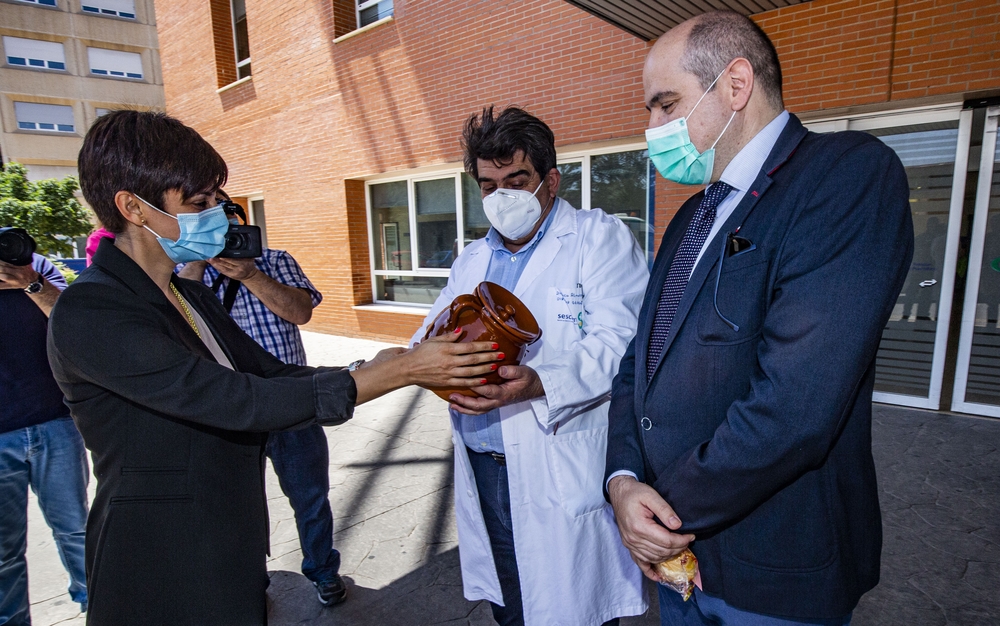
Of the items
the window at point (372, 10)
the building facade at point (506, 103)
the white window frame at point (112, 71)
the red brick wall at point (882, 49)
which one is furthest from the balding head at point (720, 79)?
the white window frame at point (112, 71)

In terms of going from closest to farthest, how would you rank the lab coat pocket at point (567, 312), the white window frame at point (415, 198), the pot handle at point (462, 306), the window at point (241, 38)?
the pot handle at point (462, 306)
the lab coat pocket at point (567, 312)
the white window frame at point (415, 198)
the window at point (241, 38)

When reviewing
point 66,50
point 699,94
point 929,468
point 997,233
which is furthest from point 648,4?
point 66,50

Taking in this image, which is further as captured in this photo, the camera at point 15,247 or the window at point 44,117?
the window at point 44,117

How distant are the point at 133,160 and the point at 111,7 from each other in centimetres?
3590

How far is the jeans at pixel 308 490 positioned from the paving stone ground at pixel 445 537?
0.23 metres

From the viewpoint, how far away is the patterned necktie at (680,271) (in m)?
1.33

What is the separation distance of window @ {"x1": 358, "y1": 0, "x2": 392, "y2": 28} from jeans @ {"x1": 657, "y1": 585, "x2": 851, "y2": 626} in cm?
838

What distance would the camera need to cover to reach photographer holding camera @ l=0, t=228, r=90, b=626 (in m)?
2.27

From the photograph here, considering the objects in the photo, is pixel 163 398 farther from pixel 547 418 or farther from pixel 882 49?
pixel 882 49

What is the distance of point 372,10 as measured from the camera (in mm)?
8195

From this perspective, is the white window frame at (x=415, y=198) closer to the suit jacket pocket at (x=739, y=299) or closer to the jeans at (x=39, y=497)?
the jeans at (x=39, y=497)

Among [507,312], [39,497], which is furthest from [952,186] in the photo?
[39,497]

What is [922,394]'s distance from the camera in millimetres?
4930

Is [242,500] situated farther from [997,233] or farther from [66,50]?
[66,50]
